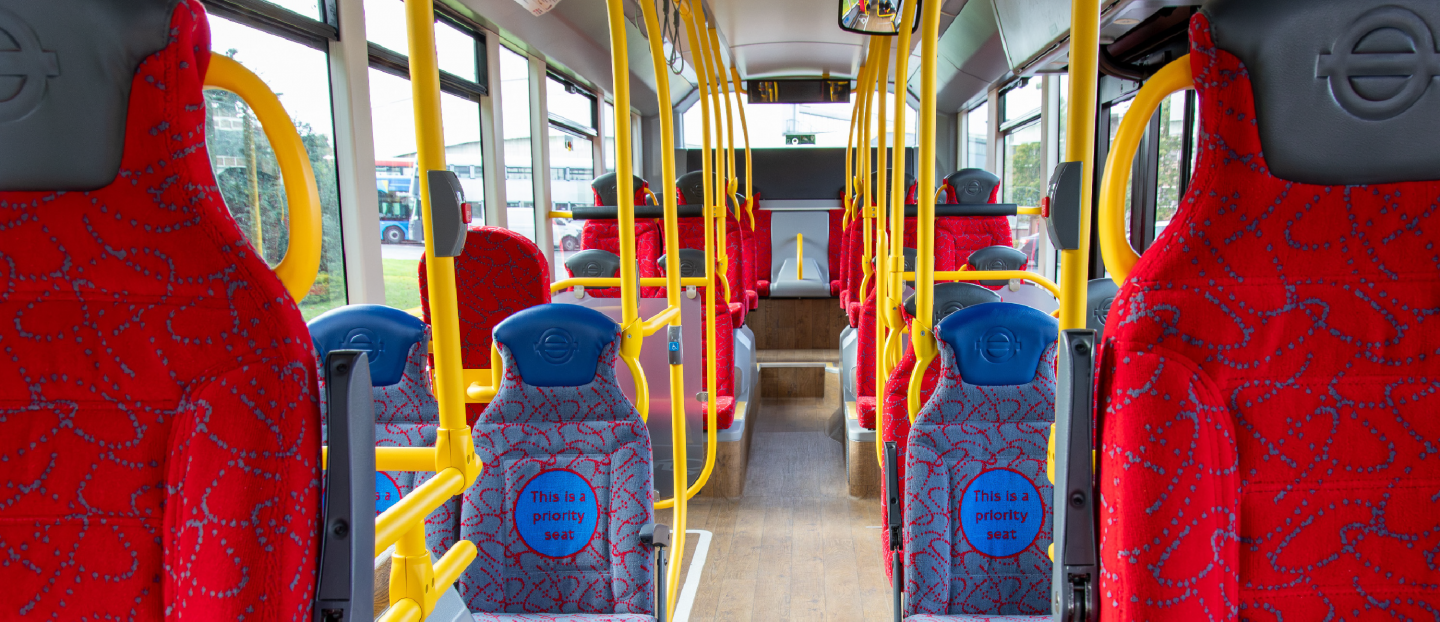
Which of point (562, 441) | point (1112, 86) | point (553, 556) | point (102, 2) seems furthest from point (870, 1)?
point (1112, 86)

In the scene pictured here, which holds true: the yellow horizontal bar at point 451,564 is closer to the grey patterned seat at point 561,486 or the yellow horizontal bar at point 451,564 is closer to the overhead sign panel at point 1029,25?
the grey patterned seat at point 561,486

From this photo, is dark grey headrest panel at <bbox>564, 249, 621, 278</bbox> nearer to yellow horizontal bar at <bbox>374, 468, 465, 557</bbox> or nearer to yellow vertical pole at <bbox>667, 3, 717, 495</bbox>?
yellow vertical pole at <bbox>667, 3, 717, 495</bbox>

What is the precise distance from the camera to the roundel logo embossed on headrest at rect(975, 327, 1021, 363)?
5.66 feet

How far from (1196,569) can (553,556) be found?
1.43 m

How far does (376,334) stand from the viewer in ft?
6.32

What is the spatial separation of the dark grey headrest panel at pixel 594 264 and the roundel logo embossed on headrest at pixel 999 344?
1.83 metres

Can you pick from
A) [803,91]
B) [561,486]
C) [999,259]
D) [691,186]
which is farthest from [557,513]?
[803,91]

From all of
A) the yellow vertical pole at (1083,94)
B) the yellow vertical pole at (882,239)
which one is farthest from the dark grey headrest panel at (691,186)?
the yellow vertical pole at (1083,94)

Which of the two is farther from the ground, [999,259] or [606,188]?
[606,188]

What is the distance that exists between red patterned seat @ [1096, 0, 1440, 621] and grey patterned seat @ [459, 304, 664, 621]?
1181 millimetres

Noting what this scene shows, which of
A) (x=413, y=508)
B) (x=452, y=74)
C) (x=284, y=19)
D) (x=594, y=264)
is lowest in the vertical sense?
(x=413, y=508)

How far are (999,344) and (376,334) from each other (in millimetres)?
1574

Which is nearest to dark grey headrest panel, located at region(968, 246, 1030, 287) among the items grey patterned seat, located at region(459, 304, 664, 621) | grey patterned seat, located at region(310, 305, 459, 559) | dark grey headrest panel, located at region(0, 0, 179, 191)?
grey patterned seat, located at region(459, 304, 664, 621)

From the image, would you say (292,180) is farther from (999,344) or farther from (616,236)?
(616,236)
